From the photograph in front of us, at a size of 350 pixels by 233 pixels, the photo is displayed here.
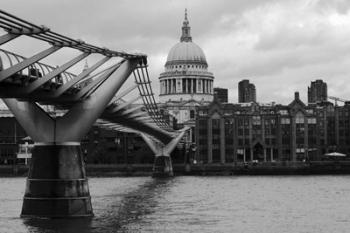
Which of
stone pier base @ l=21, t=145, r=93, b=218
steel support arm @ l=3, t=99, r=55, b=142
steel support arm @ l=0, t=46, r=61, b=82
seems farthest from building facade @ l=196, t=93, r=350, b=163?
steel support arm @ l=0, t=46, r=61, b=82

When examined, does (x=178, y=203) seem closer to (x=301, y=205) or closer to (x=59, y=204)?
(x=301, y=205)

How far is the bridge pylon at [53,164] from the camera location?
54431 mm

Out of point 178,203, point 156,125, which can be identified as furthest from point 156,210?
point 156,125

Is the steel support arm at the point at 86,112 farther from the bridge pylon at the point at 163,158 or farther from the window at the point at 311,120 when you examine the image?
the window at the point at 311,120

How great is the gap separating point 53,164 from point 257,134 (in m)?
132

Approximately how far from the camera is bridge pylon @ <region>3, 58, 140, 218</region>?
5443cm

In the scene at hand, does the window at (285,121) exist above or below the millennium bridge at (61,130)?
above

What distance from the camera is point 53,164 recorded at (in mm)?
54625

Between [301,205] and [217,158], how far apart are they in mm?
107709

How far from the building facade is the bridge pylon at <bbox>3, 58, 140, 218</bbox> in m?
127

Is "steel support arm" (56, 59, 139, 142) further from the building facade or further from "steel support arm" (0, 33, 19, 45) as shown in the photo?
the building facade

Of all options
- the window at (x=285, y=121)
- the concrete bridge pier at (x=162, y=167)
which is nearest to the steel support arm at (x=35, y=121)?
the concrete bridge pier at (x=162, y=167)

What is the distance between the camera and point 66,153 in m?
55.1

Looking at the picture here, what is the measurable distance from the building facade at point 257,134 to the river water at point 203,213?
86.0 m
